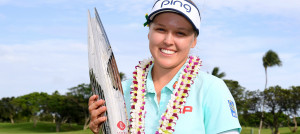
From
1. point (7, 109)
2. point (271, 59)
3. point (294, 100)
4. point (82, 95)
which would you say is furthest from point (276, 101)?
point (7, 109)

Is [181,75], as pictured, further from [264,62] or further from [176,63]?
[264,62]

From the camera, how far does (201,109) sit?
2.96 meters

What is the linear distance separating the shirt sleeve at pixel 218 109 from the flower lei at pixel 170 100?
226 mm

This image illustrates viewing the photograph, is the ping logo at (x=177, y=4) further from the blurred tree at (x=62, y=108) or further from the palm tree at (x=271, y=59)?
the blurred tree at (x=62, y=108)

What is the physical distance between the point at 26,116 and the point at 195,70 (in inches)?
3135

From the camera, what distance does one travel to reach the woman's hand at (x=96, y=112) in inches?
124

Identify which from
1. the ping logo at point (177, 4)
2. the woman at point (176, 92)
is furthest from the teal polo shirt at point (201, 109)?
the ping logo at point (177, 4)

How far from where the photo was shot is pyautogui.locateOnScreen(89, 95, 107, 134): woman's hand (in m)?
3.15

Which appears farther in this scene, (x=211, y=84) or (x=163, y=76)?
(x=163, y=76)

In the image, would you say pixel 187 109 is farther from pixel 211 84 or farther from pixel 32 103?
pixel 32 103

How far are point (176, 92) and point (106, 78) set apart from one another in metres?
0.71

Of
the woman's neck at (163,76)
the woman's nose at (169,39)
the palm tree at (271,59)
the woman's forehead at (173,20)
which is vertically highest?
the palm tree at (271,59)

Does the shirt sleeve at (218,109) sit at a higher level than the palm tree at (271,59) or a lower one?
lower

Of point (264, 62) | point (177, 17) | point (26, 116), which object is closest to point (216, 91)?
point (177, 17)
